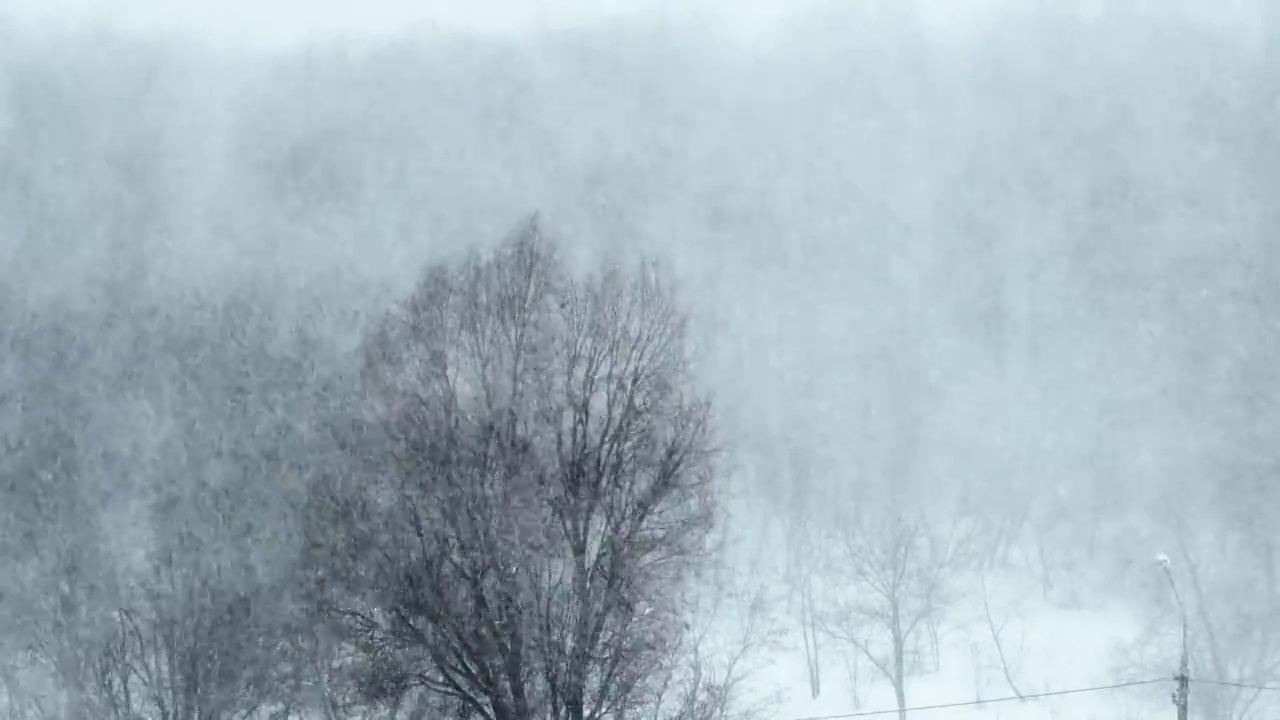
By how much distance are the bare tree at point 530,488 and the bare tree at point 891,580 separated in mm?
26437

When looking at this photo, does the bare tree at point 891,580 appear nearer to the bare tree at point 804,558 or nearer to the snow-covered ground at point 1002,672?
the bare tree at point 804,558

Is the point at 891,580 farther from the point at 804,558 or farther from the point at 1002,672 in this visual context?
the point at 804,558

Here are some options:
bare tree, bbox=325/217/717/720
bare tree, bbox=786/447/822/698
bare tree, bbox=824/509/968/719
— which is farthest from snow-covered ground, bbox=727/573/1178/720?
bare tree, bbox=325/217/717/720

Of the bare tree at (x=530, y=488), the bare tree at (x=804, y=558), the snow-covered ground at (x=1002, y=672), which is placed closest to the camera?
the bare tree at (x=530, y=488)

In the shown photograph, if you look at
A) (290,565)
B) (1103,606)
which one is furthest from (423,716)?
(1103,606)

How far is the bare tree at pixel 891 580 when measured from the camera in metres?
40.2

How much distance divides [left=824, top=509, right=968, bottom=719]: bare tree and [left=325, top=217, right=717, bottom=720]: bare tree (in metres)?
26.4

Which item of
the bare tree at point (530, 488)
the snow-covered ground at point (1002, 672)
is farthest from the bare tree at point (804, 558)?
the bare tree at point (530, 488)

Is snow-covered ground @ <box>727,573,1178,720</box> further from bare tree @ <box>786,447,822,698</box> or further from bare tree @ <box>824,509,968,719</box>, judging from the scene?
bare tree @ <box>824,509,968,719</box>

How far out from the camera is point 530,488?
475 inches

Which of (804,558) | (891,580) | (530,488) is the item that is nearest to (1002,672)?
(891,580)

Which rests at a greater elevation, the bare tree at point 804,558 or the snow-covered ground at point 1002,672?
the bare tree at point 804,558

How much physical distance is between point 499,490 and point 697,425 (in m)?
2.42

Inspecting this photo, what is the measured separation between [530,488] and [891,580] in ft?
106
